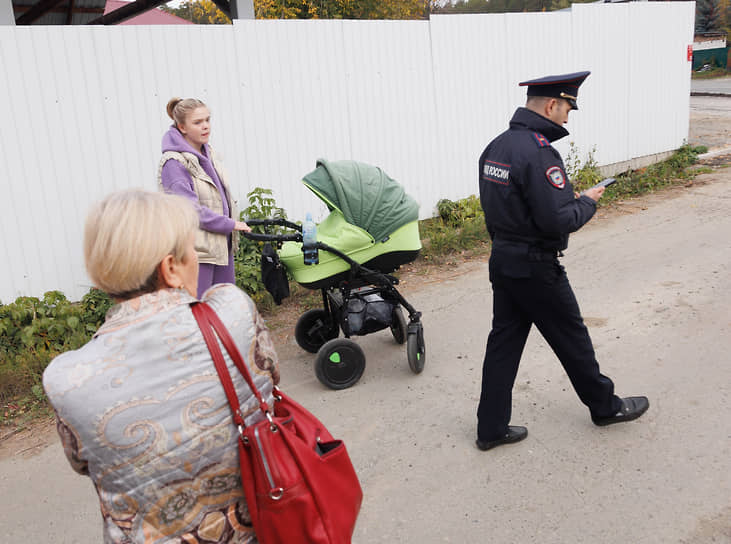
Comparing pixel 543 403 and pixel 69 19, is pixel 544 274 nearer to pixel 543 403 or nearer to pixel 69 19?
pixel 543 403

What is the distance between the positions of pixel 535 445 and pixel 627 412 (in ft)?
1.98

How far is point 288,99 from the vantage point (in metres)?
6.95

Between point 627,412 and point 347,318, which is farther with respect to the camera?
point 347,318

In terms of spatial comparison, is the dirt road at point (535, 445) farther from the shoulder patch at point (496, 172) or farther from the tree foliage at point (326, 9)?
the tree foliage at point (326, 9)

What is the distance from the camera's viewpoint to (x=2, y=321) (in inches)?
209

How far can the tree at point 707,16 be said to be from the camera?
48.8 meters

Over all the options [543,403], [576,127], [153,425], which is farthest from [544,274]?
[576,127]

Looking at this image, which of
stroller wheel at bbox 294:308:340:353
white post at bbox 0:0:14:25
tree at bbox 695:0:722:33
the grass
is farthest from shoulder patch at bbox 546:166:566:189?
tree at bbox 695:0:722:33

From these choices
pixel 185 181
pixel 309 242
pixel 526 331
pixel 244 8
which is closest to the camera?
pixel 526 331

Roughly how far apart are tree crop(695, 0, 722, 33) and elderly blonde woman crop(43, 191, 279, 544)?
2227 inches

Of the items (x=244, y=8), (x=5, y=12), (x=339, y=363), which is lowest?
(x=339, y=363)

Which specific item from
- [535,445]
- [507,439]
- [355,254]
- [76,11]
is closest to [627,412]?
[535,445]

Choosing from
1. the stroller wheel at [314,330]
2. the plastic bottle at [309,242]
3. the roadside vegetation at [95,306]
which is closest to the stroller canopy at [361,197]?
the plastic bottle at [309,242]

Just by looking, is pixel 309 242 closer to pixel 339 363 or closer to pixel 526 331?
pixel 339 363
